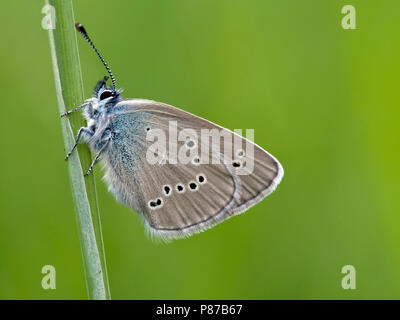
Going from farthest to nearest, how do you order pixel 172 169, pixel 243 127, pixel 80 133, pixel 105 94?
1. pixel 243 127
2. pixel 172 169
3. pixel 105 94
4. pixel 80 133

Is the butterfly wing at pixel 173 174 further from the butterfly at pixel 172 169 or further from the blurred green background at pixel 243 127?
the blurred green background at pixel 243 127

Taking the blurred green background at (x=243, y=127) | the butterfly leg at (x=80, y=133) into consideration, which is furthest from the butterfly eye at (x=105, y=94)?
the blurred green background at (x=243, y=127)

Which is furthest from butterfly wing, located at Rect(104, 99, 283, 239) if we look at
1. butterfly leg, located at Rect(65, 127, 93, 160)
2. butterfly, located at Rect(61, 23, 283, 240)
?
butterfly leg, located at Rect(65, 127, 93, 160)

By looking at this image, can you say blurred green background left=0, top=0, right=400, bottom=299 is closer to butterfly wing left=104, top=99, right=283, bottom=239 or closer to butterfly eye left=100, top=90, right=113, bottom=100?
butterfly wing left=104, top=99, right=283, bottom=239

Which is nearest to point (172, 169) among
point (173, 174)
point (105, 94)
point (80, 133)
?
point (173, 174)

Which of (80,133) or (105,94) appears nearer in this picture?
(80,133)

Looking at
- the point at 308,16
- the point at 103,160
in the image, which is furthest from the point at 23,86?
the point at 308,16

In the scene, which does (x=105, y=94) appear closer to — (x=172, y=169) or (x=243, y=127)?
(x=172, y=169)
